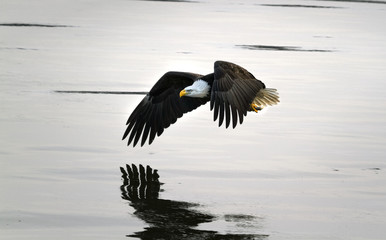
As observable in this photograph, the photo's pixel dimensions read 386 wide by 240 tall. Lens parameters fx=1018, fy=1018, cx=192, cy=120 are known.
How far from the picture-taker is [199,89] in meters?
8.22

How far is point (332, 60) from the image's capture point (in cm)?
1383

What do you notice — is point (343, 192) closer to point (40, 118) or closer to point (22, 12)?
point (40, 118)

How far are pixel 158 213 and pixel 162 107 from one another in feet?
9.32

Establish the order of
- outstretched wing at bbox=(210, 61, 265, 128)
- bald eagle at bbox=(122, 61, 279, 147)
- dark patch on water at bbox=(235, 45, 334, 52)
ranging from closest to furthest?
outstretched wing at bbox=(210, 61, 265, 128)
bald eagle at bbox=(122, 61, 279, 147)
dark patch on water at bbox=(235, 45, 334, 52)

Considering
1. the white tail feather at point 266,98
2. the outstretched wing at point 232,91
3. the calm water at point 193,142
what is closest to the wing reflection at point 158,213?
the calm water at point 193,142

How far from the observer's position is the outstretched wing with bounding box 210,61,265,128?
24.0ft

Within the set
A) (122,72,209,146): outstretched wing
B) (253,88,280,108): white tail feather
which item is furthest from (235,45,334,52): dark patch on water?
(253,88,280,108): white tail feather

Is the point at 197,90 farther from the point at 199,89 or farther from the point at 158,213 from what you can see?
the point at 158,213

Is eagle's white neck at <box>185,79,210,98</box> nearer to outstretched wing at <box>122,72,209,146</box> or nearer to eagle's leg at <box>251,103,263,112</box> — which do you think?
outstretched wing at <box>122,72,209,146</box>

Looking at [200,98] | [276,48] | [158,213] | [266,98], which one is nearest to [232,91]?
[266,98]

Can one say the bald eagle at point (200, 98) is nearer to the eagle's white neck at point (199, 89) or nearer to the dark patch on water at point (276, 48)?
the eagle's white neck at point (199, 89)

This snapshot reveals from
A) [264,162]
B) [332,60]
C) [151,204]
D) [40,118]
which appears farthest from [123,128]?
[332,60]

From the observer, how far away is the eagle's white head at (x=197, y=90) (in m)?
8.22

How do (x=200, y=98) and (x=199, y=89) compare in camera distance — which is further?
(x=200, y=98)
